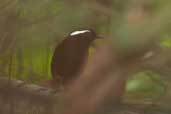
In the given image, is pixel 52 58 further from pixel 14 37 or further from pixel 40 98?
pixel 40 98

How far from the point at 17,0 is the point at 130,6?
0.50m

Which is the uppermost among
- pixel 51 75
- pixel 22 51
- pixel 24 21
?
pixel 24 21

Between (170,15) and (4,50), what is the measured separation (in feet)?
1.93

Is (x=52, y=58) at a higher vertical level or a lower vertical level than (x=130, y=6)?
lower

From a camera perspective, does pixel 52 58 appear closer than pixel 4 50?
No

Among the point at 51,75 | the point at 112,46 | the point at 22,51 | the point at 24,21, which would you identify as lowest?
the point at 51,75

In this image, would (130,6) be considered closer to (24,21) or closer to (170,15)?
(170,15)

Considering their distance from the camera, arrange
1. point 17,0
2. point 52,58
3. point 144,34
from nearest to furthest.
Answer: point 144,34
point 17,0
point 52,58

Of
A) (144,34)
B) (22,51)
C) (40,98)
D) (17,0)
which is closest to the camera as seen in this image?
(144,34)

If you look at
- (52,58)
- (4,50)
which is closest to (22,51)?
(4,50)

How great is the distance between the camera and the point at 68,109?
33 centimetres

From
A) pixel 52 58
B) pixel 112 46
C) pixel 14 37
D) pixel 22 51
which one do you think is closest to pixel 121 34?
pixel 112 46

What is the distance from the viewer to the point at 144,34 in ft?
1.00

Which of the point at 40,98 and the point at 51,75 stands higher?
the point at 40,98
